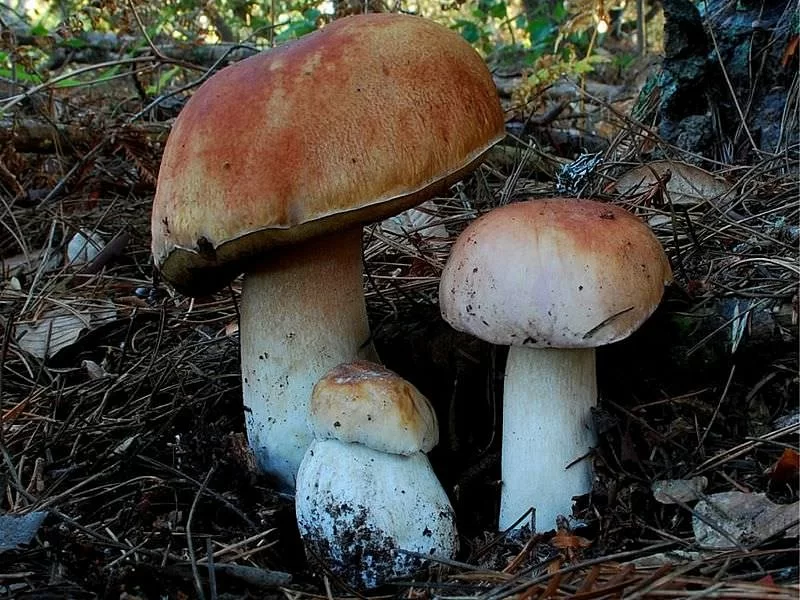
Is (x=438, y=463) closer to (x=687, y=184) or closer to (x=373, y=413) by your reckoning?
(x=373, y=413)

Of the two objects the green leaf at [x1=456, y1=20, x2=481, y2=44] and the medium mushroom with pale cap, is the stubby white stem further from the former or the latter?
the green leaf at [x1=456, y1=20, x2=481, y2=44]

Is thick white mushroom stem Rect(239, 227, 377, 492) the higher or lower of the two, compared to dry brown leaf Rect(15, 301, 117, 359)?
higher

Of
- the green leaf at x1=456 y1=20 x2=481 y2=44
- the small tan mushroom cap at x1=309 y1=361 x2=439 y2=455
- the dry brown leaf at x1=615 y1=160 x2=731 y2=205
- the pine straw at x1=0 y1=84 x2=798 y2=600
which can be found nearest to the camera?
the pine straw at x1=0 y1=84 x2=798 y2=600

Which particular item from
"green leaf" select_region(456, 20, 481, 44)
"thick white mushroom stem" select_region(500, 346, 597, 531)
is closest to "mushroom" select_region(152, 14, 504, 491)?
"thick white mushroom stem" select_region(500, 346, 597, 531)

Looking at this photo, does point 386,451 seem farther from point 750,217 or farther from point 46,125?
point 46,125

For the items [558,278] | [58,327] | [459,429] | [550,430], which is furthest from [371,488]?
[58,327]

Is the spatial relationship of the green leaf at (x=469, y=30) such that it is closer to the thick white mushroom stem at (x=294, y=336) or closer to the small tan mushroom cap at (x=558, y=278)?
the thick white mushroom stem at (x=294, y=336)

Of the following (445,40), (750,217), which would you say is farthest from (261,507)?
(750,217)
